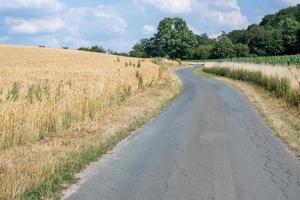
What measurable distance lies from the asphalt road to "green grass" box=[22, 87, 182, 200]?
0.25 m

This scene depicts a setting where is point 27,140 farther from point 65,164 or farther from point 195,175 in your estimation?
point 195,175

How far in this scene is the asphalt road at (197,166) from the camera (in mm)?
7977

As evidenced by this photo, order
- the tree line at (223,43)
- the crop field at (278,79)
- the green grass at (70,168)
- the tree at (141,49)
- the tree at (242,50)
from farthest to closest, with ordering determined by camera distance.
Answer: the tree at (141,49) → the tree at (242,50) → the tree line at (223,43) → the crop field at (278,79) → the green grass at (70,168)

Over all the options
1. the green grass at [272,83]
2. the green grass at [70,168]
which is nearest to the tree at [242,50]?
the green grass at [272,83]

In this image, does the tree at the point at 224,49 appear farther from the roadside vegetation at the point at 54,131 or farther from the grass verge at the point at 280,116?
the roadside vegetation at the point at 54,131

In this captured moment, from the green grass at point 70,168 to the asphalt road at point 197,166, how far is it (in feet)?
0.83

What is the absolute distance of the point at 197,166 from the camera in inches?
392

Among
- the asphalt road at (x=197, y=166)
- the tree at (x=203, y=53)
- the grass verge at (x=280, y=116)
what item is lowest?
the tree at (x=203, y=53)

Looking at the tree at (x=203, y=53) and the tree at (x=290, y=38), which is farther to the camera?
the tree at (x=203, y=53)

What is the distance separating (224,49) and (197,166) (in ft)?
464

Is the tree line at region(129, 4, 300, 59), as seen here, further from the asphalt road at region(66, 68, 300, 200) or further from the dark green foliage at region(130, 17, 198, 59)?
the asphalt road at region(66, 68, 300, 200)

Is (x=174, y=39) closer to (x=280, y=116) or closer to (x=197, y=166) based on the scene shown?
(x=280, y=116)

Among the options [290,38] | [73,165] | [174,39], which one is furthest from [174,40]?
[73,165]

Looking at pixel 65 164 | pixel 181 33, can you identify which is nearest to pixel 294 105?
pixel 65 164
